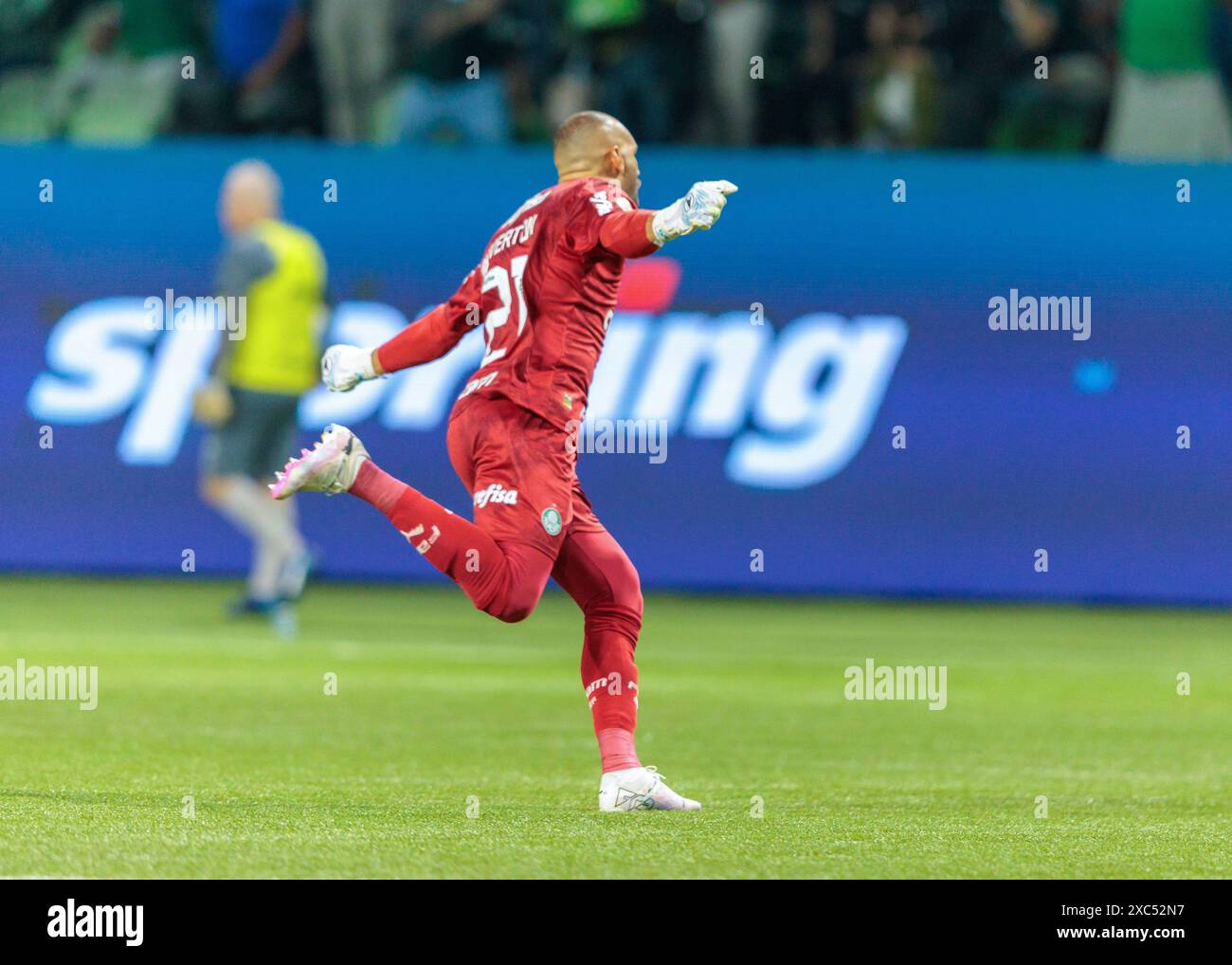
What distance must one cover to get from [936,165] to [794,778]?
321 inches

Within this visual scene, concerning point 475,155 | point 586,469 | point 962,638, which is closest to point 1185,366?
point 962,638

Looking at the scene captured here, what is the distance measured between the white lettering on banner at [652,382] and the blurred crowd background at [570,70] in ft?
6.37

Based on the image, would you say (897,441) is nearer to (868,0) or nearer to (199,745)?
Result: (868,0)

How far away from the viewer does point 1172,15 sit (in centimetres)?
1591

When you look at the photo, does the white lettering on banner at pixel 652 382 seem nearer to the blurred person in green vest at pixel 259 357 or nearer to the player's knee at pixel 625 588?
the blurred person in green vest at pixel 259 357

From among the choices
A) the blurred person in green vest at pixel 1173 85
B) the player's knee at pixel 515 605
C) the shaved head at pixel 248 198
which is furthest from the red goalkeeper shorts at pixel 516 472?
the blurred person in green vest at pixel 1173 85

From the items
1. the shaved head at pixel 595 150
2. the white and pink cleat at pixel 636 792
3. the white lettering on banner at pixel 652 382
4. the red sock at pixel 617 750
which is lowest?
the white and pink cleat at pixel 636 792

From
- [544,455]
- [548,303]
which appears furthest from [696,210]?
[544,455]

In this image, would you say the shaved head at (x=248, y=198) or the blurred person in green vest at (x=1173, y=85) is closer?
the shaved head at (x=248, y=198)

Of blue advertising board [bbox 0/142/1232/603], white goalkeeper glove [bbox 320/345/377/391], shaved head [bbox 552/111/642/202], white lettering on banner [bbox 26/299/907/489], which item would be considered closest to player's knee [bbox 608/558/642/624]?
white goalkeeper glove [bbox 320/345/377/391]

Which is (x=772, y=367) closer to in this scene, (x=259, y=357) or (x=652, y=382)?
(x=652, y=382)

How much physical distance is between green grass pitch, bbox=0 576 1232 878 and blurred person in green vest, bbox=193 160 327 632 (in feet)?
2.79

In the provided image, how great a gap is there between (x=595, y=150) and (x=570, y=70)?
9752mm

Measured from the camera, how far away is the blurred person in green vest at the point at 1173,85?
52.0 ft
